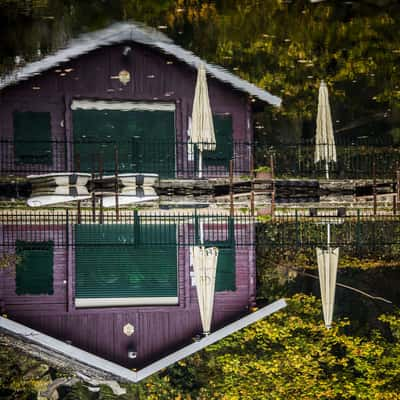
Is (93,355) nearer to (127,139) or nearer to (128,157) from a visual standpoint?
(128,157)

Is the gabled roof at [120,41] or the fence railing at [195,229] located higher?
the gabled roof at [120,41]

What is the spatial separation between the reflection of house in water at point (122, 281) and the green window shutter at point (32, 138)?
2.93 feet

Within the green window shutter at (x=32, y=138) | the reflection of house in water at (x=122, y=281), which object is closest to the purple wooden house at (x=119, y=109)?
the green window shutter at (x=32, y=138)

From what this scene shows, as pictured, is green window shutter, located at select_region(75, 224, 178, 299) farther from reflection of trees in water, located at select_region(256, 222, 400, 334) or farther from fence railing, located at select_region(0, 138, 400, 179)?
reflection of trees in water, located at select_region(256, 222, 400, 334)

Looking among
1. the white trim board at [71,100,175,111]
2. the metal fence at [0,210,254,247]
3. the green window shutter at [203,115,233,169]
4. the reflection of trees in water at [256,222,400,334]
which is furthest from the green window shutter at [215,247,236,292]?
the white trim board at [71,100,175,111]

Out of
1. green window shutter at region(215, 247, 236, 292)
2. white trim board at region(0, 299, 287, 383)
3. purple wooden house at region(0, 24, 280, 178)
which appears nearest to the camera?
white trim board at region(0, 299, 287, 383)

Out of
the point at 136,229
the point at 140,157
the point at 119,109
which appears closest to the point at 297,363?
the point at 136,229

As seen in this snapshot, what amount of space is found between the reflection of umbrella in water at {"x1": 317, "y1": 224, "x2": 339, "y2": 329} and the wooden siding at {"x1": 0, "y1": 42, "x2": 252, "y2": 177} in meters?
2.74

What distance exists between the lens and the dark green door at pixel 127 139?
11.8 metres

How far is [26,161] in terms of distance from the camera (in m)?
11.6

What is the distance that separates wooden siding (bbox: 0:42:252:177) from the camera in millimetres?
11555

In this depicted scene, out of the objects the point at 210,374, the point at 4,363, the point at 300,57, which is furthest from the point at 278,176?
the point at 4,363

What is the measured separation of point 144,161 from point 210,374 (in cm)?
337

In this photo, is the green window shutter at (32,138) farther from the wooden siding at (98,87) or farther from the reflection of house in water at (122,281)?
the reflection of house in water at (122,281)
